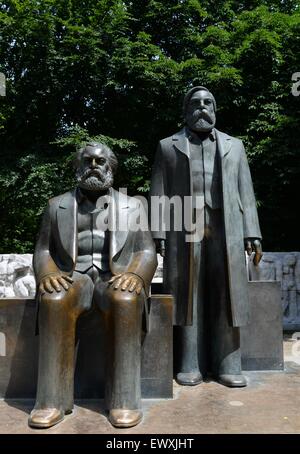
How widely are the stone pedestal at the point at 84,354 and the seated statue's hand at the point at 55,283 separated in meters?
0.44

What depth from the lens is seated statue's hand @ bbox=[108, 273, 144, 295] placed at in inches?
137

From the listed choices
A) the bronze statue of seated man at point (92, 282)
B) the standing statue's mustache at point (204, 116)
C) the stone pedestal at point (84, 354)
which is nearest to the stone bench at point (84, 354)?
the stone pedestal at point (84, 354)

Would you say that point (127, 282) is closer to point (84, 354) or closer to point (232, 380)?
point (84, 354)

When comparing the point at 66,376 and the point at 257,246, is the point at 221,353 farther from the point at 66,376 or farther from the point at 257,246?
the point at 66,376

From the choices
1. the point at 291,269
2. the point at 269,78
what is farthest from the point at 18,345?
the point at 269,78

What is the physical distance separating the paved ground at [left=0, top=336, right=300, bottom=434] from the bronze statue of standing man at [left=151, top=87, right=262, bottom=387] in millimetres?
274

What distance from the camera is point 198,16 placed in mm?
14148

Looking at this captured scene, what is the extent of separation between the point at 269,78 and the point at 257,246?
9.23 metres

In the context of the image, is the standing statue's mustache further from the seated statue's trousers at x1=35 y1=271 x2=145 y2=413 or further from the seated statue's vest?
the seated statue's trousers at x1=35 y1=271 x2=145 y2=413

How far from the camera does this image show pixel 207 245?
4.38 m

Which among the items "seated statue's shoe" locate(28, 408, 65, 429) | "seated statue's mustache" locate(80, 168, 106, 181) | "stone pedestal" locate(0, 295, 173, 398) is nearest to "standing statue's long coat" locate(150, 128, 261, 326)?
"stone pedestal" locate(0, 295, 173, 398)

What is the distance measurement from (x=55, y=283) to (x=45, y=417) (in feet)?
2.97

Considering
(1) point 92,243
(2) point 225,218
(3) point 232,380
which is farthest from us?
(2) point 225,218

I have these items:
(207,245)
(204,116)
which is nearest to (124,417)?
(207,245)
